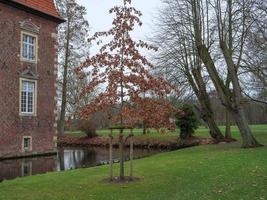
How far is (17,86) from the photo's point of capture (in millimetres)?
24422

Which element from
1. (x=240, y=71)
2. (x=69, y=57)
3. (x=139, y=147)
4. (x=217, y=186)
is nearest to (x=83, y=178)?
(x=217, y=186)

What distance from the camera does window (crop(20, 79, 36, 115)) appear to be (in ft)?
81.9

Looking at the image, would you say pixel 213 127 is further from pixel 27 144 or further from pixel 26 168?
pixel 26 168

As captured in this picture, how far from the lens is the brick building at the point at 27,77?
23.6 meters

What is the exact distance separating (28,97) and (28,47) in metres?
3.05

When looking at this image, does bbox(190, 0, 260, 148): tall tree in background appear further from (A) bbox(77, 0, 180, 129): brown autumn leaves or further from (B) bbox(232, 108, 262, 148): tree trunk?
(A) bbox(77, 0, 180, 129): brown autumn leaves

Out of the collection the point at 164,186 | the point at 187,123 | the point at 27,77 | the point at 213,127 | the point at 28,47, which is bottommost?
the point at 164,186

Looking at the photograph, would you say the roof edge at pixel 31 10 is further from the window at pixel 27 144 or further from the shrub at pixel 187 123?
the shrub at pixel 187 123

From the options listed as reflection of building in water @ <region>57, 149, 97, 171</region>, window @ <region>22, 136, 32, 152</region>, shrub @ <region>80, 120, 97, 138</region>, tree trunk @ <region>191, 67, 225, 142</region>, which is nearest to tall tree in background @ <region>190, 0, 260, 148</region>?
tree trunk @ <region>191, 67, 225, 142</region>

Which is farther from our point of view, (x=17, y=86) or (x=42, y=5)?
(x=42, y=5)

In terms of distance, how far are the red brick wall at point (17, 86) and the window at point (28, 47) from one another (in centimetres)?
38

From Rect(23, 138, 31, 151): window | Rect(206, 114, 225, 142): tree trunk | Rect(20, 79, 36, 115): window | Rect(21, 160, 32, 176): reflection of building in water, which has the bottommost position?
Rect(21, 160, 32, 176): reflection of building in water

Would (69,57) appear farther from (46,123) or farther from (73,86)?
(46,123)

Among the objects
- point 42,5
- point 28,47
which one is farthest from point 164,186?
point 42,5
